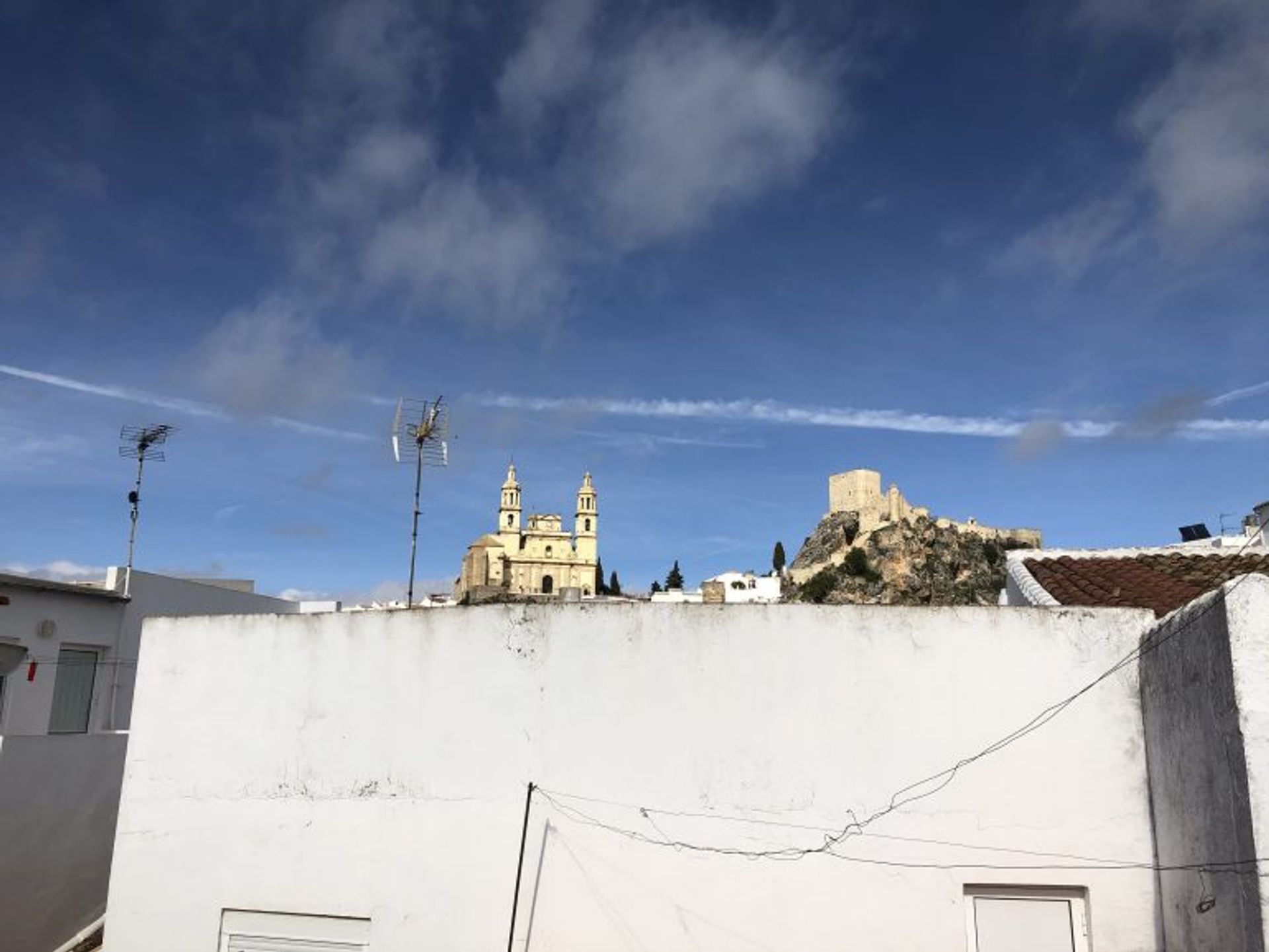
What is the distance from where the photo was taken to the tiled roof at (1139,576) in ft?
27.3

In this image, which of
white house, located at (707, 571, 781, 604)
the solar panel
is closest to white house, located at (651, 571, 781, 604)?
white house, located at (707, 571, 781, 604)

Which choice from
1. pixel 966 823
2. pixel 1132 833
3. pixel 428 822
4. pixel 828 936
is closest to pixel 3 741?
pixel 428 822

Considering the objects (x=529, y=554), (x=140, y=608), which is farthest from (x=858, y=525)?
(x=140, y=608)

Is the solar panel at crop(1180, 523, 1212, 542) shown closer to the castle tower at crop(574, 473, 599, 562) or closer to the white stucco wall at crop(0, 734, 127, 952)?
the white stucco wall at crop(0, 734, 127, 952)

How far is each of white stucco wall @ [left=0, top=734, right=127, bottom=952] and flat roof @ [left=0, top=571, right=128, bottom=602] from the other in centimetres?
210

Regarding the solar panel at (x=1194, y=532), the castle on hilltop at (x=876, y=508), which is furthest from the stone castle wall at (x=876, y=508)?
the solar panel at (x=1194, y=532)

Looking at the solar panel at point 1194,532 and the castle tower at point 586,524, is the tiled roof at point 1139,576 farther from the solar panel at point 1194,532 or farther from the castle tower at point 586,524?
the castle tower at point 586,524

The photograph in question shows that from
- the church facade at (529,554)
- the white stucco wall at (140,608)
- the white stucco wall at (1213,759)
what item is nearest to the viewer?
the white stucco wall at (1213,759)

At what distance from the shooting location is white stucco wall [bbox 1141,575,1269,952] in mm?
5273

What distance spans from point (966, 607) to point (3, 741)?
1026 cm

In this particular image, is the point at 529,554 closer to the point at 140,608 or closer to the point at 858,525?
the point at 858,525

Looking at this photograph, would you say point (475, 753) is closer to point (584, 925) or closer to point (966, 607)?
point (584, 925)

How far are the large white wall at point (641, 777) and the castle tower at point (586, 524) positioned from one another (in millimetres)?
111393

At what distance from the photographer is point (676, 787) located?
7328 millimetres
